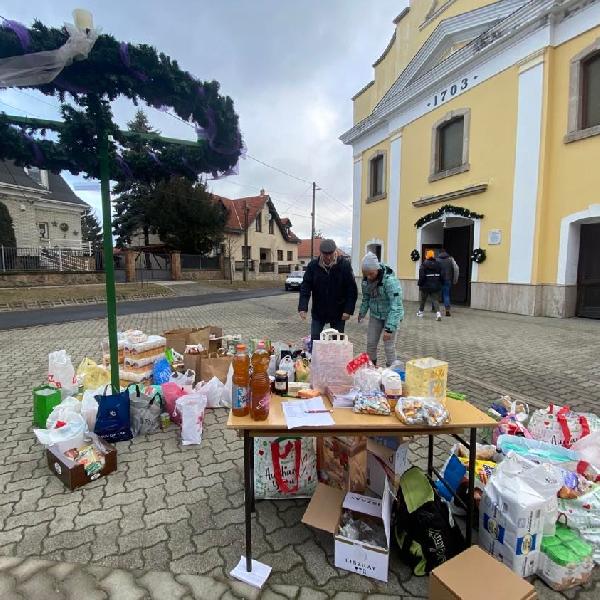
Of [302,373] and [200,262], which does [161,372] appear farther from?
[200,262]

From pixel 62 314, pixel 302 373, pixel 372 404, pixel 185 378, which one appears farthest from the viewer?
pixel 62 314

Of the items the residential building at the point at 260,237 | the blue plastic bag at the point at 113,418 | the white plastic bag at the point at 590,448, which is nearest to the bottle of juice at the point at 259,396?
the blue plastic bag at the point at 113,418

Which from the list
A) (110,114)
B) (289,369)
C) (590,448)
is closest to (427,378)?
(289,369)

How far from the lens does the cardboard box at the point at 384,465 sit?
2381 mm

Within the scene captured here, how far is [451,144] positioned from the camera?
13250 mm

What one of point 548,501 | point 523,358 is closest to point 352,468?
point 548,501

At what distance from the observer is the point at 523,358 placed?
6.14 metres

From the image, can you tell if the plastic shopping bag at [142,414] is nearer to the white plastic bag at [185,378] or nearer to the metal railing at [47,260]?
the white plastic bag at [185,378]

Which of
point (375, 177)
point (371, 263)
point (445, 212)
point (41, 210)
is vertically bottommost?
point (371, 263)

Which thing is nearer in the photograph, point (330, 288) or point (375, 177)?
point (330, 288)

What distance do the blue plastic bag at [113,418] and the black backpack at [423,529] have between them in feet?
7.95

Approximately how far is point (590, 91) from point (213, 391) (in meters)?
11.6

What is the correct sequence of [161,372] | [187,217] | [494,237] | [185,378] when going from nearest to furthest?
[185,378] < [161,372] < [494,237] < [187,217]

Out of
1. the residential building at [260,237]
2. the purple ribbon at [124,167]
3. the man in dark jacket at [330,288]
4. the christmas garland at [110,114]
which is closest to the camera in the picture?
the christmas garland at [110,114]
